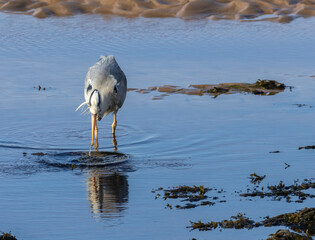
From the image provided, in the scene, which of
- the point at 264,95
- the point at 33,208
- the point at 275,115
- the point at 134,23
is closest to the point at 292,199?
the point at 33,208

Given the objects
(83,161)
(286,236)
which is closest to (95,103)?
(83,161)

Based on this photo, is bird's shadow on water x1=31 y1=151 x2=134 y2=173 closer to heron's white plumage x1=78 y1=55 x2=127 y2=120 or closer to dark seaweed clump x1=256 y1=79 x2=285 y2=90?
heron's white plumage x1=78 y1=55 x2=127 y2=120

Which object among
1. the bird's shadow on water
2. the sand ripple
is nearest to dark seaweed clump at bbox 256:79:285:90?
the bird's shadow on water

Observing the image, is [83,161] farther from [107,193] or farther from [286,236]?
[286,236]

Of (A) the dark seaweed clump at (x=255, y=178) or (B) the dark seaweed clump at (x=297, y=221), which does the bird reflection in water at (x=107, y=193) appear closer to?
(A) the dark seaweed clump at (x=255, y=178)

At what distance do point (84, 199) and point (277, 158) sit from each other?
3021mm

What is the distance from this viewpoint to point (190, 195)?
866 cm

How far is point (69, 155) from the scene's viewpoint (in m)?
10.8

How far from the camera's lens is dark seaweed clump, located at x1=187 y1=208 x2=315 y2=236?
24.9ft

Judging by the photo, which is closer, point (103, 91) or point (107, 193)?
point (107, 193)

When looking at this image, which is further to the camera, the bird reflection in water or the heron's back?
the heron's back

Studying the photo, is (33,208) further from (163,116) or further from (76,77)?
(76,77)

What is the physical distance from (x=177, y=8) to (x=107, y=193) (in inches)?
677

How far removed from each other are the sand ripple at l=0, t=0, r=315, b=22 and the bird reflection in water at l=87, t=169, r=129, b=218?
15305 mm
